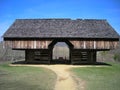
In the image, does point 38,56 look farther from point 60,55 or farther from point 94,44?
point 60,55

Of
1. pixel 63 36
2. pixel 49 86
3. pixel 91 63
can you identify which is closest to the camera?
pixel 49 86

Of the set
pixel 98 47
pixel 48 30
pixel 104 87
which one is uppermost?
pixel 48 30

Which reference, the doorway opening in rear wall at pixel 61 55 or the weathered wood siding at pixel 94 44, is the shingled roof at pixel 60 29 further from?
the doorway opening in rear wall at pixel 61 55

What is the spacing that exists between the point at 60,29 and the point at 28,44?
484 centimetres

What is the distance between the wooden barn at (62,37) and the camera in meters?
35.8

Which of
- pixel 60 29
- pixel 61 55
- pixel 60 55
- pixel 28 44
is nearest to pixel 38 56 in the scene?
pixel 28 44

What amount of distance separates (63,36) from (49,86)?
1955 centimetres

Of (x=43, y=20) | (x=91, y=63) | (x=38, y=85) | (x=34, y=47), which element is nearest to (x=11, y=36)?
(x=34, y=47)

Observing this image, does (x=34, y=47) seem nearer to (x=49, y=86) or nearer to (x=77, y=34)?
(x=77, y=34)

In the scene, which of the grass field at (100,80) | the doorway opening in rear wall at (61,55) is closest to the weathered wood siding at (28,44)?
the doorway opening in rear wall at (61,55)

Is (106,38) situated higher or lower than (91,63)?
higher

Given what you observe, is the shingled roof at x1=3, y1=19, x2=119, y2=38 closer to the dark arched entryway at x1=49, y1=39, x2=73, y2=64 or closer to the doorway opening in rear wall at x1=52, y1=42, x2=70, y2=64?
Result: the dark arched entryway at x1=49, y1=39, x2=73, y2=64

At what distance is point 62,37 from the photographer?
1394 inches

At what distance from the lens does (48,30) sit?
37.1 meters
